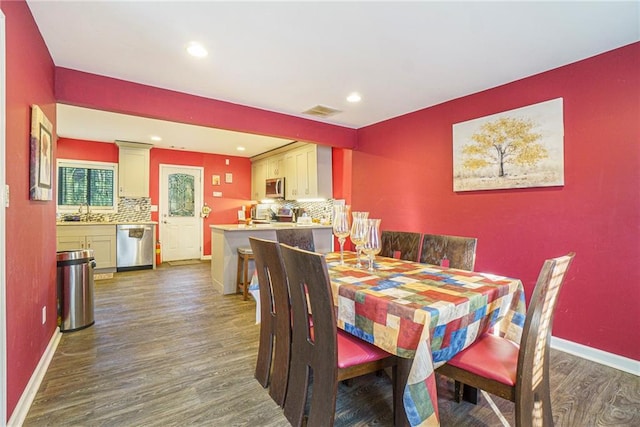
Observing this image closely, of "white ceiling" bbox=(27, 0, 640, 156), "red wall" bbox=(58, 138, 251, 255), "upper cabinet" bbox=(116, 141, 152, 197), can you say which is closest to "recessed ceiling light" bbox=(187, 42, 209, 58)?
"white ceiling" bbox=(27, 0, 640, 156)

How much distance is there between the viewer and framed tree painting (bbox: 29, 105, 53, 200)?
1.95 meters

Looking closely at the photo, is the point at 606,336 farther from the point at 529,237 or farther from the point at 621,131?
the point at 621,131

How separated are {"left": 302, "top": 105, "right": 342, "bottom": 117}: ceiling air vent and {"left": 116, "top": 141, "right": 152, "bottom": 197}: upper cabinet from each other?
12.7 feet

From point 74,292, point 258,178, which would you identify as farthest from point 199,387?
point 258,178

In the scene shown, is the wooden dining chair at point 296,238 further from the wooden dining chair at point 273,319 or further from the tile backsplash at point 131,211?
the tile backsplash at point 131,211

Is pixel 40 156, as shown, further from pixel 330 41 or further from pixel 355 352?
pixel 355 352

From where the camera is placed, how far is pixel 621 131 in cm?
230

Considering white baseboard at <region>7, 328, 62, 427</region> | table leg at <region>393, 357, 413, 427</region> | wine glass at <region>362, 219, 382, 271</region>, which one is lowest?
white baseboard at <region>7, 328, 62, 427</region>

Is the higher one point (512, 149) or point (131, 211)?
point (512, 149)

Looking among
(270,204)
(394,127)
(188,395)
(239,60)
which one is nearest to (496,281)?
(188,395)

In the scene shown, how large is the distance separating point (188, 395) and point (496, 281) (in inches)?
76.8

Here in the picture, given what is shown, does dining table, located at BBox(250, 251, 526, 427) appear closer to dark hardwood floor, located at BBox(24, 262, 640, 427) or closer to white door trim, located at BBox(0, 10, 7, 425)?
dark hardwood floor, located at BBox(24, 262, 640, 427)

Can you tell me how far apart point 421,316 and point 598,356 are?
2.24 metres

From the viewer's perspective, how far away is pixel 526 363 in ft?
4.18
